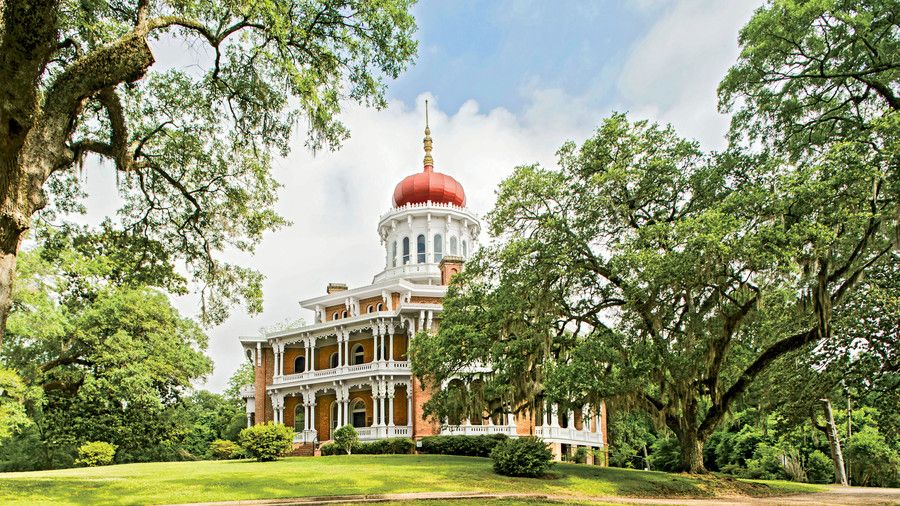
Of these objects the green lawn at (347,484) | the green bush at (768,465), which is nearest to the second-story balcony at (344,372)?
the green lawn at (347,484)

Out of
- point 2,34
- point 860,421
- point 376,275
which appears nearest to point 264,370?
point 376,275

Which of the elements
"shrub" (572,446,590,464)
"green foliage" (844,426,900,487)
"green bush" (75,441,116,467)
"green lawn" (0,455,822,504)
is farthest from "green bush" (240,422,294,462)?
"green foliage" (844,426,900,487)

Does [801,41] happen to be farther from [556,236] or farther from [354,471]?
[354,471]

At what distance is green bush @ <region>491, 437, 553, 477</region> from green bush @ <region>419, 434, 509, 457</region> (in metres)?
9.94

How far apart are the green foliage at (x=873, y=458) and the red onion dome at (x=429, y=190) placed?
1278 inches

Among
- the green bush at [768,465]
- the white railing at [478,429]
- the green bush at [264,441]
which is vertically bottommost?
the green bush at [768,465]

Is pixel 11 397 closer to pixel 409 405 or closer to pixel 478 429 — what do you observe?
pixel 409 405

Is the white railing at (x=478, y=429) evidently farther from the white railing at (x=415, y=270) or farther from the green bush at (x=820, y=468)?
the green bush at (x=820, y=468)

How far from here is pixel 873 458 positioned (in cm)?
3553

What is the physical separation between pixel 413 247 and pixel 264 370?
15.0 meters

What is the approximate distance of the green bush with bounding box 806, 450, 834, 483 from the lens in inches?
1503

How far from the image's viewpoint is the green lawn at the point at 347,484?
16531mm

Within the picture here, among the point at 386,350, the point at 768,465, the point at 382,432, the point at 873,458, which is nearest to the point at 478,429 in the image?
the point at 382,432

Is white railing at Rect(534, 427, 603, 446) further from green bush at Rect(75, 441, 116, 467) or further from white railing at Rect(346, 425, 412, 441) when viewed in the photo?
green bush at Rect(75, 441, 116, 467)
